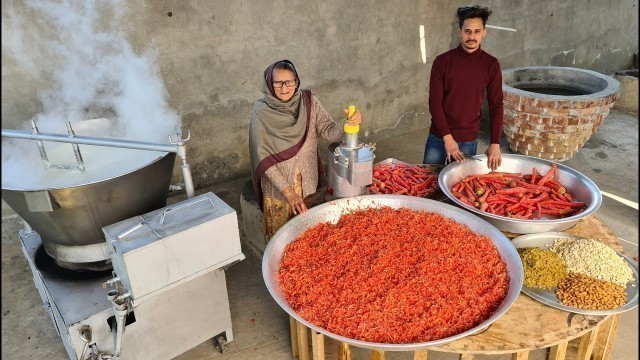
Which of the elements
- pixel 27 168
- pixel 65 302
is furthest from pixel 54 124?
pixel 65 302

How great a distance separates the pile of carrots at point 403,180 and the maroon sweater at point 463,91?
1.25 feet

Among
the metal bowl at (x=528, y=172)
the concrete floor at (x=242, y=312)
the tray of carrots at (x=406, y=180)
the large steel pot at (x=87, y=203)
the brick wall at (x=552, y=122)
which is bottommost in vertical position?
the concrete floor at (x=242, y=312)

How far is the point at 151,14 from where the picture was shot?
13.0ft

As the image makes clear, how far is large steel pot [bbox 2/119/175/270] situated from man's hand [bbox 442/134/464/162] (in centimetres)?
181

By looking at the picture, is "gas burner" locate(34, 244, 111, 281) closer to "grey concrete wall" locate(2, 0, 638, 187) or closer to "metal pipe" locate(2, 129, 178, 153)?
"metal pipe" locate(2, 129, 178, 153)

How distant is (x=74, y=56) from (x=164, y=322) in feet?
8.41

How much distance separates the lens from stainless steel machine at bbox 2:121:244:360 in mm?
1878

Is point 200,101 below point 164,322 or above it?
above

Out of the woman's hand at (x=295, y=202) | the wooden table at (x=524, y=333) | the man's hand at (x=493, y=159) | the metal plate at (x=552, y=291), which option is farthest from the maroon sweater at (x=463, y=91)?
the wooden table at (x=524, y=333)

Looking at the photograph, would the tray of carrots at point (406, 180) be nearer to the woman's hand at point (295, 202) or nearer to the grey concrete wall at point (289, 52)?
the woman's hand at point (295, 202)

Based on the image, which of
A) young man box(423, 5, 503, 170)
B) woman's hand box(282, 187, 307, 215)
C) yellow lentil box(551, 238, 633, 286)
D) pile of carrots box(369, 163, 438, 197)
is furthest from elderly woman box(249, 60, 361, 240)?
yellow lentil box(551, 238, 633, 286)

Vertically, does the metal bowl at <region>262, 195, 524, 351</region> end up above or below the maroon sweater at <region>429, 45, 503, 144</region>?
Result: below

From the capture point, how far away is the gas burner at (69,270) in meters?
2.33

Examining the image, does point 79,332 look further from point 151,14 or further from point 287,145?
point 151,14
